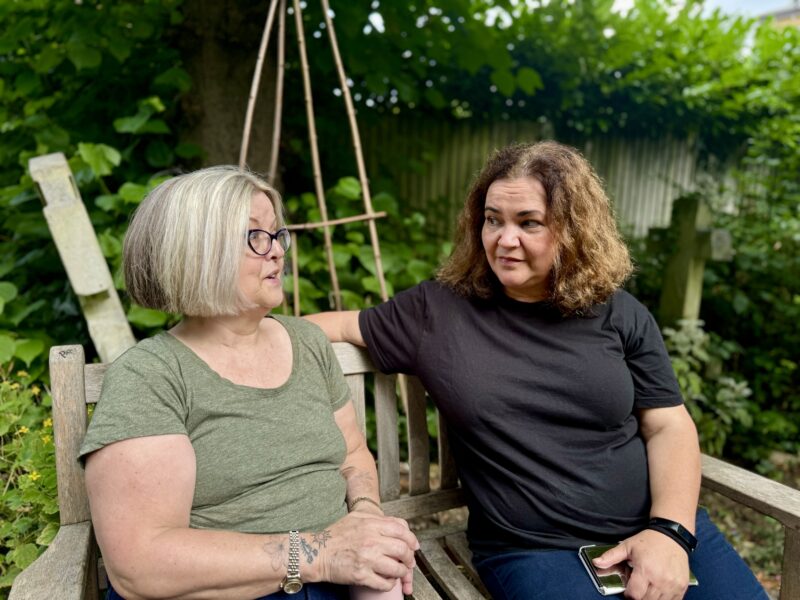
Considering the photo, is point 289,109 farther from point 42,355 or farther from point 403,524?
point 403,524

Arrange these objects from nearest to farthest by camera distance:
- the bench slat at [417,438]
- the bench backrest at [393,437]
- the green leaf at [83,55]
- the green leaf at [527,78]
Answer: the bench backrest at [393,437], the bench slat at [417,438], the green leaf at [83,55], the green leaf at [527,78]

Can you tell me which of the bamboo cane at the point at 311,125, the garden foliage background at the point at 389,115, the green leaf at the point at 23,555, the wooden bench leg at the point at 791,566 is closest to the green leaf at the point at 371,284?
the garden foliage background at the point at 389,115

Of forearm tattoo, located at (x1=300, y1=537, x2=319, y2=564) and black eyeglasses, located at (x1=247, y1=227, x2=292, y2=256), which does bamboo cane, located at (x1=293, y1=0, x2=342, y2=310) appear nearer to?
black eyeglasses, located at (x1=247, y1=227, x2=292, y2=256)

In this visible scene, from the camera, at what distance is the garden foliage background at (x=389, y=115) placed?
2.56 m

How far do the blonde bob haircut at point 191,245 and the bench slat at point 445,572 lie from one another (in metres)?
0.98

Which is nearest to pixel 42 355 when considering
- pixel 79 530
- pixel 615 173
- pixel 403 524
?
pixel 79 530

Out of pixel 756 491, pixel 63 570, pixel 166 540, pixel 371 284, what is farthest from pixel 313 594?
pixel 371 284

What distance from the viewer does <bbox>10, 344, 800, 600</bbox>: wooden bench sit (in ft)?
4.39

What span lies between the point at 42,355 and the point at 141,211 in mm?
1322

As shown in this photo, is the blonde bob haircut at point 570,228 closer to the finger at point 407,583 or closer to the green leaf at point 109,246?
the finger at point 407,583

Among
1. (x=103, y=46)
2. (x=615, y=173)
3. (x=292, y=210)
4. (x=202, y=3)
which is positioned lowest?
(x=615, y=173)

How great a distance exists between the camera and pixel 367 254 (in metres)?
2.75

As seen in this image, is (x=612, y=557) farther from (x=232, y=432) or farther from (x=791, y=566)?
(x=232, y=432)

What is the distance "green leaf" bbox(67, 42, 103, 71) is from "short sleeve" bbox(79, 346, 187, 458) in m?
1.80
